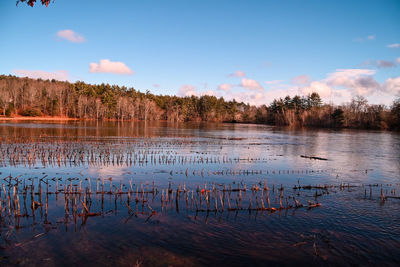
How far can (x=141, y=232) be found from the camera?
10.6 meters

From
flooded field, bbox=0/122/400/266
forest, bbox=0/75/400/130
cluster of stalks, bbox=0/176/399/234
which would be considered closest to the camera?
flooded field, bbox=0/122/400/266

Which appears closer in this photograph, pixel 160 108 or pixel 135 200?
pixel 135 200

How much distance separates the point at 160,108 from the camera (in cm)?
16962

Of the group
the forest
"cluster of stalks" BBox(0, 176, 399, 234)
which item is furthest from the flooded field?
the forest

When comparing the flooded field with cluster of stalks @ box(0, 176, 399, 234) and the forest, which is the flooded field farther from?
the forest

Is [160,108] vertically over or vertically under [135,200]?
over

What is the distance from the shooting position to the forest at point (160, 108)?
108312 mm

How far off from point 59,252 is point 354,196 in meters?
15.7

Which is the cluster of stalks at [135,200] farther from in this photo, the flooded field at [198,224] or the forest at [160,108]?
the forest at [160,108]

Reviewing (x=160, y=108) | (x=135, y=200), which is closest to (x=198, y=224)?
(x=135, y=200)

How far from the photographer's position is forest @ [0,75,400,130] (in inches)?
4264

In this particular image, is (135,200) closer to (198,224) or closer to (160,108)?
(198,224)

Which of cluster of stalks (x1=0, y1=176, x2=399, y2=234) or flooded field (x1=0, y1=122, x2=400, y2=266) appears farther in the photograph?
cluster of stalks (x1=0, y1=176, x2=399, y2=234)

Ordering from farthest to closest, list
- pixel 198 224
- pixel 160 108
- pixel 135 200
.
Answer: pixel 160 108 < pixel 135 200 < pixel 198 224
